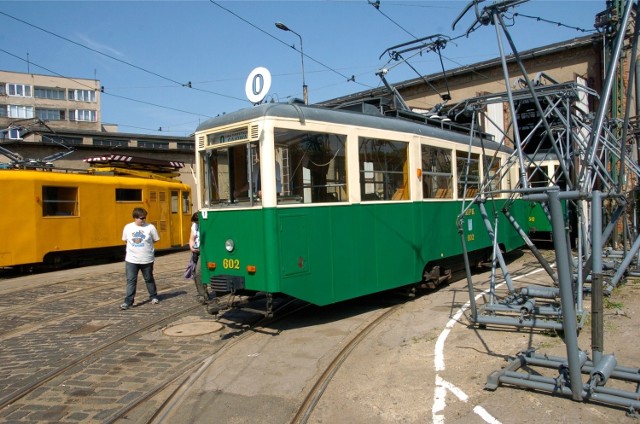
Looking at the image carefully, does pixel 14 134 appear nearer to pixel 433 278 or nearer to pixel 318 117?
pixel 318 117

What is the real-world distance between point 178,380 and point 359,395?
1.96 m

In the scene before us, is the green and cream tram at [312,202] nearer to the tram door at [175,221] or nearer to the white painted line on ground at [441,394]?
the white painted line on ground at [441,394]

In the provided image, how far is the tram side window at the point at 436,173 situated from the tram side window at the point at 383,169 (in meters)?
0.58

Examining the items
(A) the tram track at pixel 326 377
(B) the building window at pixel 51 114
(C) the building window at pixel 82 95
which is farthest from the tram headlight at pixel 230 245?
(C) the building window at pixel 82 95

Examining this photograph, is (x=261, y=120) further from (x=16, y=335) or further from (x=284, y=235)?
(x=16, y=335)

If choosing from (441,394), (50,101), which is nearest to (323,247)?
(441,394)

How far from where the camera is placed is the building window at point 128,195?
55.8 ft

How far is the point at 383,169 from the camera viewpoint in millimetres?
8109

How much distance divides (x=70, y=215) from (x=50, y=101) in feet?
206

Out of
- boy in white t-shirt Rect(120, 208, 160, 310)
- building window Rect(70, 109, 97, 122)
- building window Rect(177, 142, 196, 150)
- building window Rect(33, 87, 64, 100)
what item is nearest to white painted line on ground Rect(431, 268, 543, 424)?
boy in white t-shirt Rect(120, 208, 160, 310)

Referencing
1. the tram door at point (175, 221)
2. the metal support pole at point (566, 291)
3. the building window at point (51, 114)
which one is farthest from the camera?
the building window at point (51, 114)

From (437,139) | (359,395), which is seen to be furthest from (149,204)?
(359,395)

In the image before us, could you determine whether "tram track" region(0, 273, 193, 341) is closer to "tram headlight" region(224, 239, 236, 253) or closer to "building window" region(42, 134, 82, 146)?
"tram headlight" region(224, 239, 236, 253)

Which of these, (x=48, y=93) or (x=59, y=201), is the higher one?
(x=48, y=93)
